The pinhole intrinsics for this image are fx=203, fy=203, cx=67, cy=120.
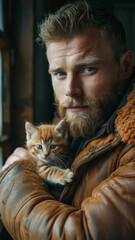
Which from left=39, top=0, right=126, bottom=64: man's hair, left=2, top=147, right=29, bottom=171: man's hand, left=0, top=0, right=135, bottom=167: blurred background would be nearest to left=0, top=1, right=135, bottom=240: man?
left=39, top=0, right=126, bottom=64: man's hair

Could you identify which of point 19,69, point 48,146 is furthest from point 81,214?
point 19,69

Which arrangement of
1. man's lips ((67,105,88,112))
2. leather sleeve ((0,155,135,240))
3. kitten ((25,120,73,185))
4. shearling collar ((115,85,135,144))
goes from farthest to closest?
kitten ((25,120,73,185)) < man's lips ((67,105,88,112)) < shearling collar ((115,85,135,144)) < leather sleeve ((0,155,135,240))

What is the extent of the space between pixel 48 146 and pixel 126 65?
2.13ft

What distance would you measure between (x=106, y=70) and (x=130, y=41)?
9.40 feet

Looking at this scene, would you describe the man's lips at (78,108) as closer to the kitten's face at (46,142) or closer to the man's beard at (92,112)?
the man's beard at (92,112)

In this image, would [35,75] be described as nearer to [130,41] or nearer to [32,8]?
[32,8]

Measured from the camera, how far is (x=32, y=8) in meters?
1.91

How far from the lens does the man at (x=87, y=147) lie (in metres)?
0.63

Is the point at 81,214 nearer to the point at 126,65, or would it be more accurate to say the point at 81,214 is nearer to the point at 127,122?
the point at 127,122

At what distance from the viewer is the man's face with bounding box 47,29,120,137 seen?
98 cm

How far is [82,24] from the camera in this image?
3.19 ft

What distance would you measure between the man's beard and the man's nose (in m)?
0.03

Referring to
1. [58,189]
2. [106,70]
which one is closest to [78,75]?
[106,70]

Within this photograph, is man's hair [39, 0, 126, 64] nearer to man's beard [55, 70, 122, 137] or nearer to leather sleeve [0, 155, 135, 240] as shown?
man's beard [55, 70, 122, 137]
